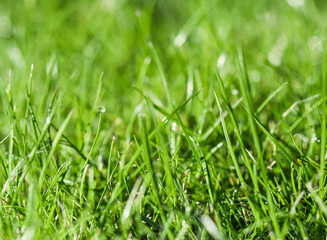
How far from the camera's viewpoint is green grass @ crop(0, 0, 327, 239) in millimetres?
736

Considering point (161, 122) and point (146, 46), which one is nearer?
point (161, 122)

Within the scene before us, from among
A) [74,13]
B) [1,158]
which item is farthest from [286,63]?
[74,13]

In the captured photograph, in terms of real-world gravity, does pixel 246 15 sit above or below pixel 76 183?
above

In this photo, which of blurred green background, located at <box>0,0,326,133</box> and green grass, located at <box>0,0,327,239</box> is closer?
green grass, located at <box>0,0,327,239</box>

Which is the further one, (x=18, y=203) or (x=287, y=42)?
(x=287, y=42)

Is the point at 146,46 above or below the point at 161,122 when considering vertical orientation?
above

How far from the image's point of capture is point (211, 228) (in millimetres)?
717

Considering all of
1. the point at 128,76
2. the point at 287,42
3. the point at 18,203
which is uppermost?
the point at 287,42

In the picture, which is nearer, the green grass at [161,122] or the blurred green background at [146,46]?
the green grass at [161,122]

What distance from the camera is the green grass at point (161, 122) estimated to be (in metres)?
0.74

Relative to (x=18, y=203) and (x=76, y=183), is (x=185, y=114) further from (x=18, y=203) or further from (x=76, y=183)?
(x=18, y=203)

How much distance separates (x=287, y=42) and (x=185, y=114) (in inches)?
25.4

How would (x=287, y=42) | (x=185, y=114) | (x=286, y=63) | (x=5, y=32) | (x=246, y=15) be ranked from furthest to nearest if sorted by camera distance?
(x=246, y=15), (x=5, y=32), (x=287, y=42), (x=286, y=63), (x=185, y=114)

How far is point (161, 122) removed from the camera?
103cm
